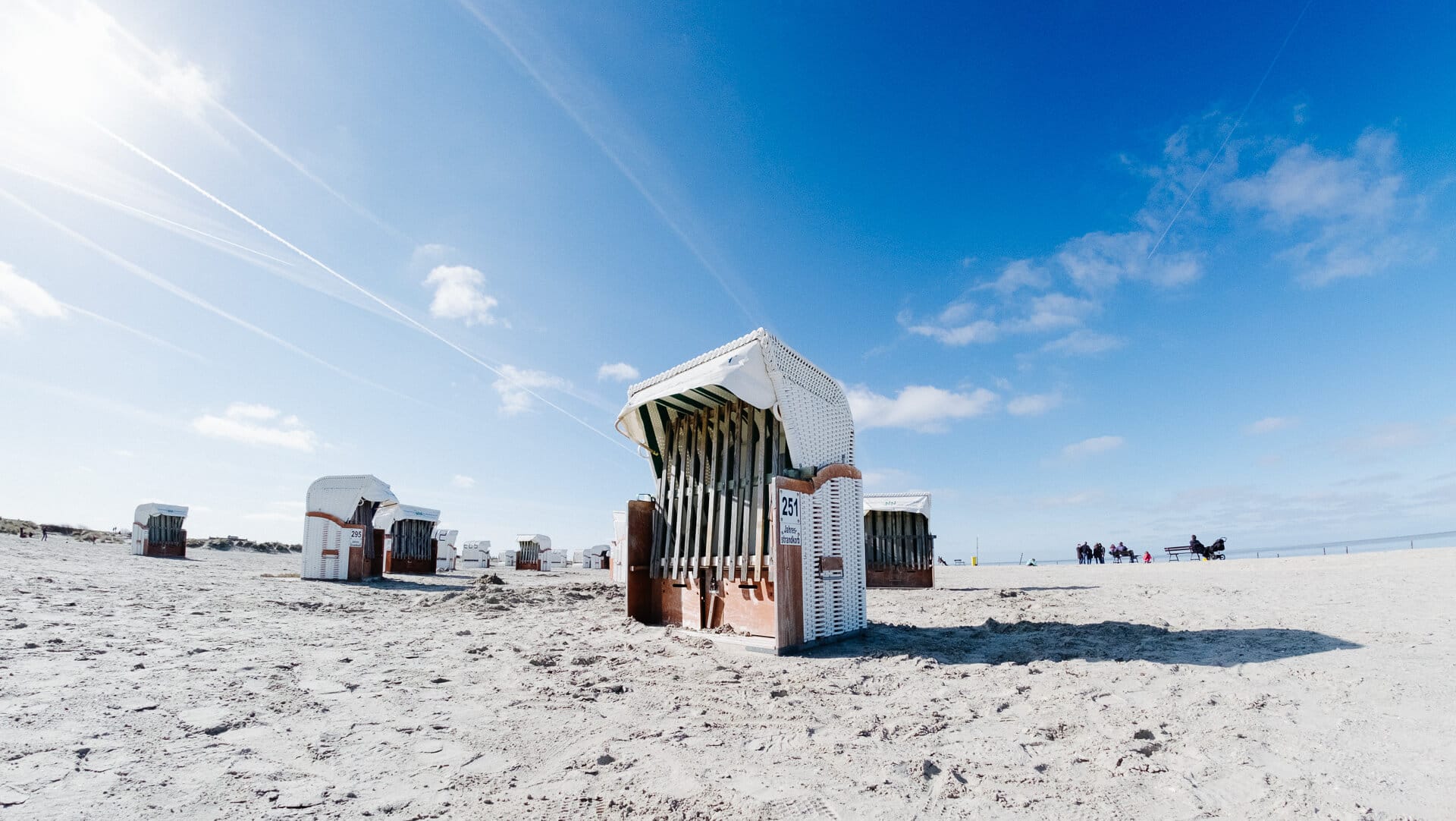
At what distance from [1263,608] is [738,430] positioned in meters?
10.2

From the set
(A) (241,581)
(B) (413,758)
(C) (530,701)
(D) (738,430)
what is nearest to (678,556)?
(D) (738,430)

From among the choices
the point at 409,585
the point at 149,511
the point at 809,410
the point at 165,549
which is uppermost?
the point at 809,410

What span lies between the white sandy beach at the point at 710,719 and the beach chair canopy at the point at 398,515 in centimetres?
1692

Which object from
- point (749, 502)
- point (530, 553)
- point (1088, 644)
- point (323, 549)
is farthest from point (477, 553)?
point (1088, 644)

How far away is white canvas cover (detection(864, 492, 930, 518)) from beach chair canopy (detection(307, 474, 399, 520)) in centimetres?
1664

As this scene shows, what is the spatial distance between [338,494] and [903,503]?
18.9 metres

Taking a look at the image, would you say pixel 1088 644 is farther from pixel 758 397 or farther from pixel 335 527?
pixel 335 527

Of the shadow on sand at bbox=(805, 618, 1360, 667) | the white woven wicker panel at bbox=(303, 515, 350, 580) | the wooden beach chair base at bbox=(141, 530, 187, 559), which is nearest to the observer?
the shadow on sand at bbox=(805, 618, 1360, 667)

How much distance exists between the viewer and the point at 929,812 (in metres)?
3.48

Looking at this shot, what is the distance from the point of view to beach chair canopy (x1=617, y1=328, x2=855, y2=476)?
8.61 metres

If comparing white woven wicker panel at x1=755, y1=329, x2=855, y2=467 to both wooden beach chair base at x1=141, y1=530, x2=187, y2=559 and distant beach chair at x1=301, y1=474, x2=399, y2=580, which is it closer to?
distant beach chair at x1=301, y1=474, x2=399, y2=580

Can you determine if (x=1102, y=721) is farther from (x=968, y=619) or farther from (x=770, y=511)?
(x=968, y=619)

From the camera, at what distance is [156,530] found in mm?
29281

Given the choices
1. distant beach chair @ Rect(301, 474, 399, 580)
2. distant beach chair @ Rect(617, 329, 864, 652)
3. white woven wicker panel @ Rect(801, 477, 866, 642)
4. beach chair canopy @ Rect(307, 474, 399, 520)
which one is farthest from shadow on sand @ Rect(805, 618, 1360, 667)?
distant beach chair @ Rect(301, 474, 399, 580)
